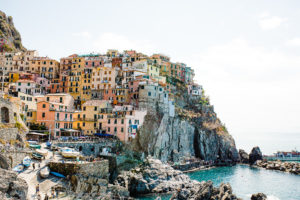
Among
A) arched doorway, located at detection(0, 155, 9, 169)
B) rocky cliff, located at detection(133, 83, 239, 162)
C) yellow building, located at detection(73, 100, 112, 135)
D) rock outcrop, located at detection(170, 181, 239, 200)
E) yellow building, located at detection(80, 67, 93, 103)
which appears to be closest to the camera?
arched doorway, located at detection(0, 155, 9, 169)

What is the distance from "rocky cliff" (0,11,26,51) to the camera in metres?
115

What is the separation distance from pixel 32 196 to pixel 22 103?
35.2m

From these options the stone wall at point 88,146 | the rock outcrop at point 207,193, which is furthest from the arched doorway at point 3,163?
the rock outcrop at point 207,193

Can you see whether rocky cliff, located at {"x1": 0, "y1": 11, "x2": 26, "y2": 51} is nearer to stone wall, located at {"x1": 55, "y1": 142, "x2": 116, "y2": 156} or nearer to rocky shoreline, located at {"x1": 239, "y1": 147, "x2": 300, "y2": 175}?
stone wall, located at {"x1": 55, "y1": 142, "x2": 116, "y2": 156}

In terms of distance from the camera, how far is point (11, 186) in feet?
91.0

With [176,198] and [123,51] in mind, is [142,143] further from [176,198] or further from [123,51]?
[123,51]

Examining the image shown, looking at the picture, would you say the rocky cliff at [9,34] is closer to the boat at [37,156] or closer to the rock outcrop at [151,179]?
the rock outcrop at [151,179]

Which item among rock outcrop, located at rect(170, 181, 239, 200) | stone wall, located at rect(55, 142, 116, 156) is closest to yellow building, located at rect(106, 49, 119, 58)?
stone wall, located at rect(55, 142, 116, 156)

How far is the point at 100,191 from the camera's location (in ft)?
156

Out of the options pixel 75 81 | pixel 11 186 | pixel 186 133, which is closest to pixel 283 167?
pixel 186 133

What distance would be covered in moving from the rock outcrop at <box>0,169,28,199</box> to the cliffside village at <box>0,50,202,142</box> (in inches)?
1267

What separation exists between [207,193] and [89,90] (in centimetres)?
5410

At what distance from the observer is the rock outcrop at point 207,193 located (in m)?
45.1

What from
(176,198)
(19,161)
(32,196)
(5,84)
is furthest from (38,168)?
(5,84)
